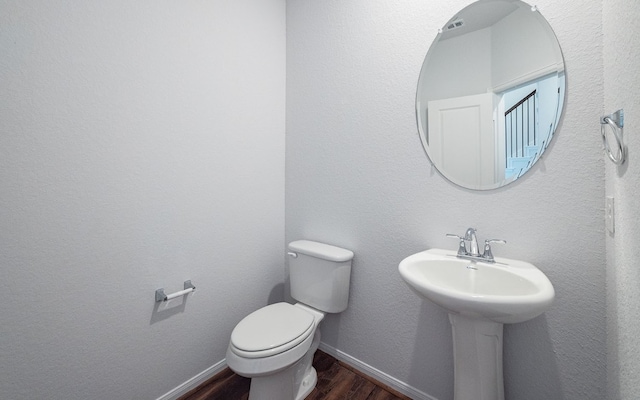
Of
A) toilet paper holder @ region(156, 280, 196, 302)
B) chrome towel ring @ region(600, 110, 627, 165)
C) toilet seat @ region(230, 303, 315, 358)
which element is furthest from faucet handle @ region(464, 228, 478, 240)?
toilet paper holder @ region(156, 280, 196, 302)

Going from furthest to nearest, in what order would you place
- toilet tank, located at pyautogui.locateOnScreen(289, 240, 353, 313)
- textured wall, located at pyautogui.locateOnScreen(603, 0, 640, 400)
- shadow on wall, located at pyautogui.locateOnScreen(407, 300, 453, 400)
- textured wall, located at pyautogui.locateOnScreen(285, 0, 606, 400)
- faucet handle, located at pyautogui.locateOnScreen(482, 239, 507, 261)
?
toilet tank, located at pyautogui.locateOnScreen(289, 240, 353, 313), shadow on wall, located at pyautogui.locateOnScreen(407, 300, 453, 400), faucet handle, located at pyautogui.locateOnScreen(482, 239, 507, 261), textured wall, located at pyautogui.locateOnScreen(285, 0, 606, 400), textured wall, located at pyautogui.locateOnScreen(603, 0, 640, 400)

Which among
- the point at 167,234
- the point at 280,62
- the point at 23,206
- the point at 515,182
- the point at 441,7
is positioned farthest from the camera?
the point at 280,62

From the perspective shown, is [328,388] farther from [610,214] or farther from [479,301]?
[610,214]

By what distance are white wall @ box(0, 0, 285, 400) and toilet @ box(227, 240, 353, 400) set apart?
354 mm

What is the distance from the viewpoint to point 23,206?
2.93ft

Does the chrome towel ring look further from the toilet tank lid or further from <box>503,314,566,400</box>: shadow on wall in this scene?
the toilet tank lid

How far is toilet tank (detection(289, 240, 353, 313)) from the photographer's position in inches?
55.2

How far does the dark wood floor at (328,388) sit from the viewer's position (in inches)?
51.0

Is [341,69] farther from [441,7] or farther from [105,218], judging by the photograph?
[105,218]

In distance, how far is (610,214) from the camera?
78 centimetres

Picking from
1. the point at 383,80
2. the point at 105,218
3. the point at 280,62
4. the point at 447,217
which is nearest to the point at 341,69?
the point at 383,80

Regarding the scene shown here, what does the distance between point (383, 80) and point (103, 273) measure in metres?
1.61

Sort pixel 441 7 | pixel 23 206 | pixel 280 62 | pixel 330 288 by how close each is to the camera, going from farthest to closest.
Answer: pixel 280 62 < pixel 330 288 < pixel 441 7 < pixel 23 206

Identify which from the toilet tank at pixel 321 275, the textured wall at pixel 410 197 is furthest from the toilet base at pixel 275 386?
the textured wall at pixel 410 197
